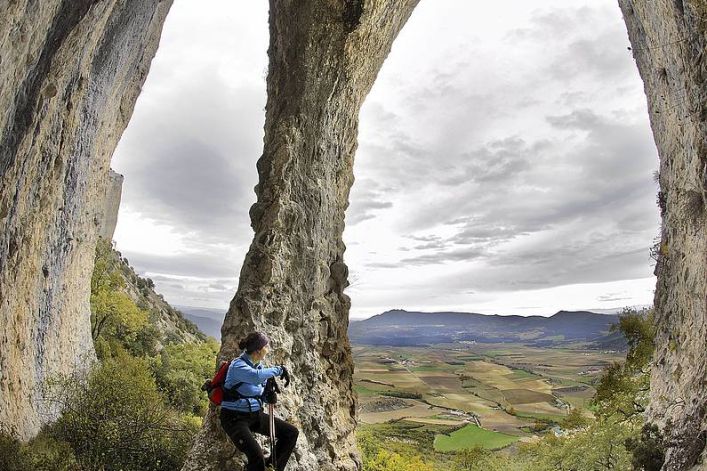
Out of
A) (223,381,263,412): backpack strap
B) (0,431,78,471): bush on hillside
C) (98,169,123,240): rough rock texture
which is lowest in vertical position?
(0,431,78,471): bush on hillside

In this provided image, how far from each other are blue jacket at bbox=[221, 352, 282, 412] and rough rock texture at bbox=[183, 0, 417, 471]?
10.9ft

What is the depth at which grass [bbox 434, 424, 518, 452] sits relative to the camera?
6206 cm

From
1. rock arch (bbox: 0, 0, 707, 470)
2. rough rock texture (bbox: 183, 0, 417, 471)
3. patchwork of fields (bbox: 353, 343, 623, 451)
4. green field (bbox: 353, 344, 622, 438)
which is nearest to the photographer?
rock arch (bbox: 0, 0, 707, 470)

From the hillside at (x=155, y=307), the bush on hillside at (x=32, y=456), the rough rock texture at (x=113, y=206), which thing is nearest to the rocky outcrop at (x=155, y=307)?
the hillside at (x=155, y=307)

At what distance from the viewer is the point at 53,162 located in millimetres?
15500

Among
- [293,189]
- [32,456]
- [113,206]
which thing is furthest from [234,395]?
[113,206]

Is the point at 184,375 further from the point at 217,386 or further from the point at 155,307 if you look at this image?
the point at 217,386

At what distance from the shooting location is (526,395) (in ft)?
301

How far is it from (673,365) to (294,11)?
16011 millimetres

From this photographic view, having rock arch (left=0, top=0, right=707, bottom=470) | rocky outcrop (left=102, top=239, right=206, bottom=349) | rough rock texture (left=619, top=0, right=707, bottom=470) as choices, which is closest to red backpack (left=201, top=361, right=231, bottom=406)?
rock arch (left=0, top=0, right=707, bottom=470)

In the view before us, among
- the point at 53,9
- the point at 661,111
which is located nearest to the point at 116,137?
the point at 53,9

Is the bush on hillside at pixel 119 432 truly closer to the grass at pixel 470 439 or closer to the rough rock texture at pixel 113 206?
the rough rock texture at pixel 113 206

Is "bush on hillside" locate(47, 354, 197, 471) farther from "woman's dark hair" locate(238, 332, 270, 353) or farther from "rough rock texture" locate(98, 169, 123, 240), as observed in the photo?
"rough rock texture" locate(98, 169, 123, 240)

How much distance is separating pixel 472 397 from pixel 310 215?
9155 cm
